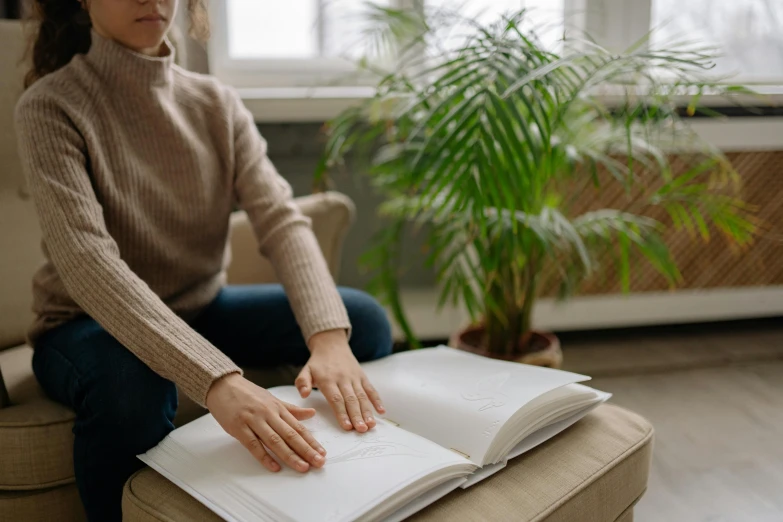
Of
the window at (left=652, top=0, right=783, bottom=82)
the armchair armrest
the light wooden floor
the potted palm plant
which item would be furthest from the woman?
the window at (left=652, top=0, right=783, bottom=82)

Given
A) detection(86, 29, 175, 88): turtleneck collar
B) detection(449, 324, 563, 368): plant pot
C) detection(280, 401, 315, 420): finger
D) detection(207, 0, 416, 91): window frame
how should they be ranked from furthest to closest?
1. detection(207, 0, 416, 91): window frame
2. detection(449, 324, 563, 368): plant pot
3. detection(86, 29, 175, 88): turtleneck collar
4. detection(280, 401, 315, 420): finger

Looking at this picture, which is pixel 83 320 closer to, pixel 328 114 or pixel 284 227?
pixel 284 227

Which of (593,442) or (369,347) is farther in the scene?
(369,347)

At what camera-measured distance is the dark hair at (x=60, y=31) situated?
3.58 feet

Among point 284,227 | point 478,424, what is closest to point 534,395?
point 478,424

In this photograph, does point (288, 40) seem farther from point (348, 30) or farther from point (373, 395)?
point (373, 395)

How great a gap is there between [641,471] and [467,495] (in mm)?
292

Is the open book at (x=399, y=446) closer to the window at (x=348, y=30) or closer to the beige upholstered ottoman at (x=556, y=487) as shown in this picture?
the beige upholstered ottoman at (x=556, y=487)

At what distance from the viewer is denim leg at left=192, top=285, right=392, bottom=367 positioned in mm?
1137

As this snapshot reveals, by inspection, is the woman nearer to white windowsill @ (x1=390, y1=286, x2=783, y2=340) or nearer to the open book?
the open book

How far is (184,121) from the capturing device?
112 cm

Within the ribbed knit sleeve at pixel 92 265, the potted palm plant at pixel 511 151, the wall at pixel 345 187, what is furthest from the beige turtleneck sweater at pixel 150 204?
the wall at pixel 345 187

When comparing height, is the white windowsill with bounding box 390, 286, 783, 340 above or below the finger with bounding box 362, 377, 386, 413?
below

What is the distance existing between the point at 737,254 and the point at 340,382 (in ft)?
5.32
